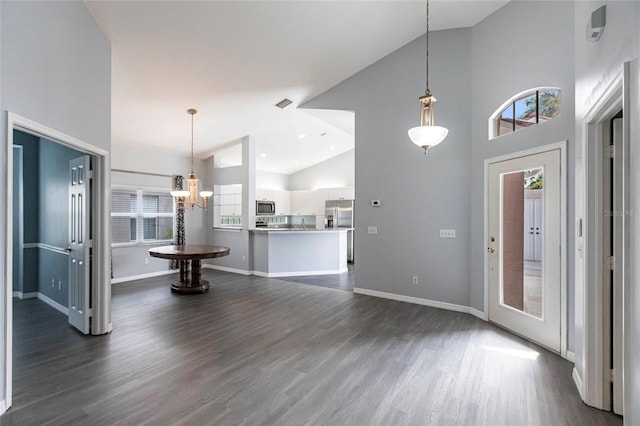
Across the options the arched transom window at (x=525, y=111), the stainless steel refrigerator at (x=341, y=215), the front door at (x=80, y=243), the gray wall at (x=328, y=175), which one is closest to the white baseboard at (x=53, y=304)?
the front door at (x=80, y=243)

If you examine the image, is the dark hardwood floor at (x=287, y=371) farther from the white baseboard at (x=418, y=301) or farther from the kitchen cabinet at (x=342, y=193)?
the kitchen cabinet at (x=342, y=193)

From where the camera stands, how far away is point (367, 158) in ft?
16.4

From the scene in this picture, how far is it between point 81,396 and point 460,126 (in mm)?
4941

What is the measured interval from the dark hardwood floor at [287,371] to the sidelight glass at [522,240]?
46 cm

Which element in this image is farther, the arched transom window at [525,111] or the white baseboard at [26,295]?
Answer: the white baseboard at [26,295]

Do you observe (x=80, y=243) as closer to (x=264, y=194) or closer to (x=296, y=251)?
(x=296, y=251)

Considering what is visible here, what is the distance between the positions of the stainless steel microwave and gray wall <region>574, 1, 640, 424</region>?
7.30 metres

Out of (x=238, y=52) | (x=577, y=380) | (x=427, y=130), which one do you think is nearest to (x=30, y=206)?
(x=238, y=52)

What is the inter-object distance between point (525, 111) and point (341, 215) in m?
6.15

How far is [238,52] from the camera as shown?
3896mm

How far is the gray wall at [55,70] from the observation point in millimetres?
1962

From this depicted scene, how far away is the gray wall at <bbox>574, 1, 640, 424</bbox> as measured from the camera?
1.33 meters

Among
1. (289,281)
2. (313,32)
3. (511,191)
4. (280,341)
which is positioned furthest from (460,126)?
(289,281)

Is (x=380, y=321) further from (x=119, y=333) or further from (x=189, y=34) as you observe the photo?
(x=189, y=34)
